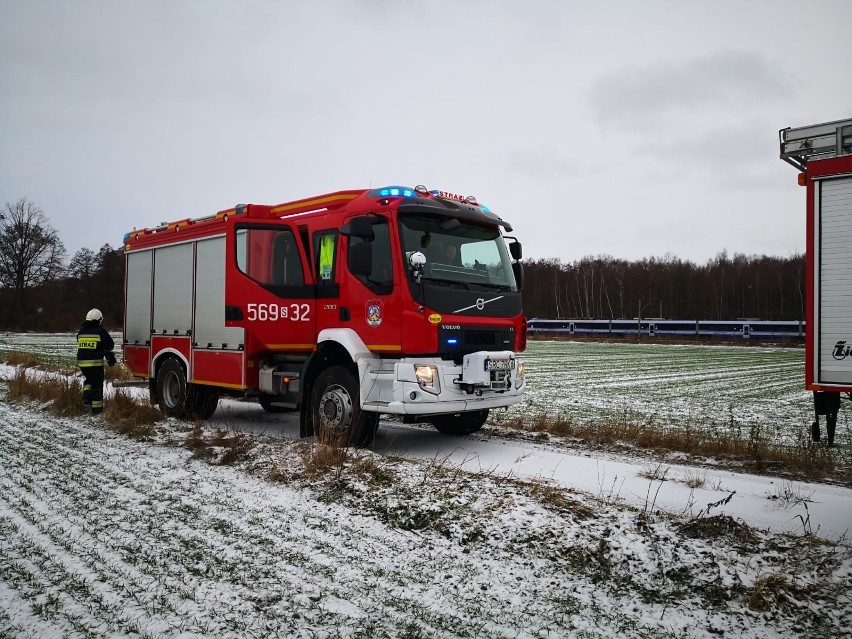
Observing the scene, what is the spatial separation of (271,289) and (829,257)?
6.72 m

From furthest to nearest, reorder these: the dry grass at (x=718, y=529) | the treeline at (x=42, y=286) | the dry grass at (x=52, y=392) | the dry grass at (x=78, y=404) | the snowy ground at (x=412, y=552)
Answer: the treeline at (x=42, y=286), the dry grass at (x=52, y=392), the dry grass at (x=78, y=404), the dry grass at (x=718, y=529), the snowy ground at (x=412, y=552)

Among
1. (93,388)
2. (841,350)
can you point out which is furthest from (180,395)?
(841,350)

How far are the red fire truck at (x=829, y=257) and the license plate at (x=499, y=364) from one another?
3.26 meters

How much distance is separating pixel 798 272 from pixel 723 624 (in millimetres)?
77522

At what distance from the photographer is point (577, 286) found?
8138 cm

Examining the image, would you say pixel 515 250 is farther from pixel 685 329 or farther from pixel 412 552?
pixel 685 329

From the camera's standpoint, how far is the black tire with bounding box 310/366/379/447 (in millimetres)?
7492

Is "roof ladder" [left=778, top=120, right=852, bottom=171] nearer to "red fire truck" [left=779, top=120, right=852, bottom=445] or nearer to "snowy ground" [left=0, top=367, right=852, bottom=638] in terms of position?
"red fire truck" [left=779, top=120, right=852, bottom=445]

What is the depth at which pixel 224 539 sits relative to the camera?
4.48 meters

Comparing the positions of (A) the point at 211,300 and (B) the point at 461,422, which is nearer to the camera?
(B) the point at 461,422

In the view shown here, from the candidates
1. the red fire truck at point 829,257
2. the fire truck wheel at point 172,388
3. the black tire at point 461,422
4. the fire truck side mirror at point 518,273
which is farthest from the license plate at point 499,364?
the fire truck wheel at point 172,388

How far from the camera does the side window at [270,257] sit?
8328mm

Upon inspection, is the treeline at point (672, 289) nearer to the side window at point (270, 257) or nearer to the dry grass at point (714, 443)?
the dry grass at point (714, 443)

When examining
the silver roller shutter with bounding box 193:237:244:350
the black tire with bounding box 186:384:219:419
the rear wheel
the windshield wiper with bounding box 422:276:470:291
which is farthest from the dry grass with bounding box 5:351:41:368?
the windshield wiper with bounding box 422:276:470:291
